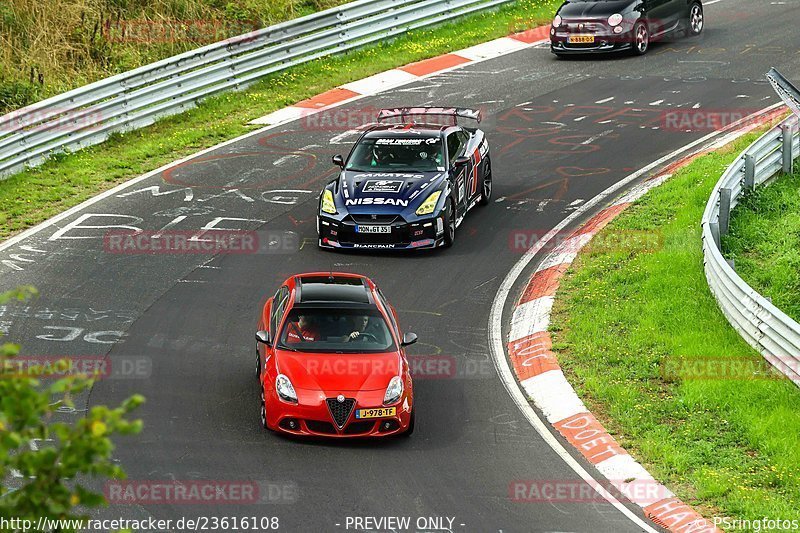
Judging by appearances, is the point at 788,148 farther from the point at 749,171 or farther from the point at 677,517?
the point at 677,517

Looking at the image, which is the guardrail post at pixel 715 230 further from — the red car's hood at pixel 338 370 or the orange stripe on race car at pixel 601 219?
the red car's hood at pixel 338 370

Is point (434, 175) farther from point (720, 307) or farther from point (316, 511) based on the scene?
point (316, 511)

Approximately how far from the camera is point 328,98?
24.8 metres

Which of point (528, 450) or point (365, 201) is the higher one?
point (365, 201)

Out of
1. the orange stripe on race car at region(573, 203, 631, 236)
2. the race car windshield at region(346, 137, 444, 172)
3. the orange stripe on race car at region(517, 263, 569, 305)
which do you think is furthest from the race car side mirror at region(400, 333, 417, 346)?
the orange stripe on race car at region(573, 203, 631, 236)

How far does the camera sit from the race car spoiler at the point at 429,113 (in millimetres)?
19578

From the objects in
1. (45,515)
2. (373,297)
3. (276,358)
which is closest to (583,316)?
(373,297)

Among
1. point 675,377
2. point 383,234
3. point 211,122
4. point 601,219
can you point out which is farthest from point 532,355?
point 211,122

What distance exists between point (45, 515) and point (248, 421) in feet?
24.9

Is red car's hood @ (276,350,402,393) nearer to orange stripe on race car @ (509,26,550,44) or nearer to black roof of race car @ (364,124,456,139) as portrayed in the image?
black roof of race car @ (364,124,456,139)

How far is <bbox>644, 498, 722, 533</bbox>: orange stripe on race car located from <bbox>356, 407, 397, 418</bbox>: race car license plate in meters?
2.60

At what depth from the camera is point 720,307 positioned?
14992mm

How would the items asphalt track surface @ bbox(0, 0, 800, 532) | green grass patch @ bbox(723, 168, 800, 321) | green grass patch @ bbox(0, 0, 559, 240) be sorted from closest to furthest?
asphalt track surface @ bbox(0, 0, 800, 532) < green grass patch @ bbox(723, 168, 800, 321) < green grass patch @ bbox(0, 0, 559, 240)

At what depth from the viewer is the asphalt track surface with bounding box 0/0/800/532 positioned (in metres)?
11.1
